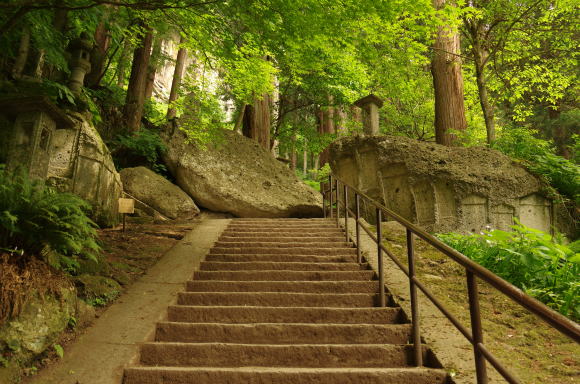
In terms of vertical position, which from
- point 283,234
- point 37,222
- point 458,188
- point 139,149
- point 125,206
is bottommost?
point 37,222

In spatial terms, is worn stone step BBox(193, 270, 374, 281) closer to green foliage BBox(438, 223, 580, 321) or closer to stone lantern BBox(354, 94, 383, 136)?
green foliage BBox(438, 223, 580, 321)

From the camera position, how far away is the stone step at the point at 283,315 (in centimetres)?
336

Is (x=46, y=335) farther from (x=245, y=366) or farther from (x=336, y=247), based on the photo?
(x=336, y=247)

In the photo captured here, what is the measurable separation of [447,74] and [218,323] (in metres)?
9.46

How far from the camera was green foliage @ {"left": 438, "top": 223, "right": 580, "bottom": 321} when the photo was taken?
3.57 meters

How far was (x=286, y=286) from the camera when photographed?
405 centimetres

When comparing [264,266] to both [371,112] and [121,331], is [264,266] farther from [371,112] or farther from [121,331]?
[371,112]

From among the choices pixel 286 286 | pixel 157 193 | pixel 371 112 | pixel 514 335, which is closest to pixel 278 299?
pixel 286 286

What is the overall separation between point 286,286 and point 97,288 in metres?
1.96

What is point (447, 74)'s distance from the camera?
9836 mm

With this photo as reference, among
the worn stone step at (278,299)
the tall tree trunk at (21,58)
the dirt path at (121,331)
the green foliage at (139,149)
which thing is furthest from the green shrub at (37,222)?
the green foliage at (139,149)

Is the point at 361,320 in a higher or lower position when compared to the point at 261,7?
lower

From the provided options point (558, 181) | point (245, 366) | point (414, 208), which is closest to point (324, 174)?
point (414, 208)

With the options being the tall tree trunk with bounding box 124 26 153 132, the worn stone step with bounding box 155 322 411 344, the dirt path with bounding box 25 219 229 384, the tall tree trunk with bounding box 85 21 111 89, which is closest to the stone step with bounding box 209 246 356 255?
the dirt path with bounding box 25 219 229 384
